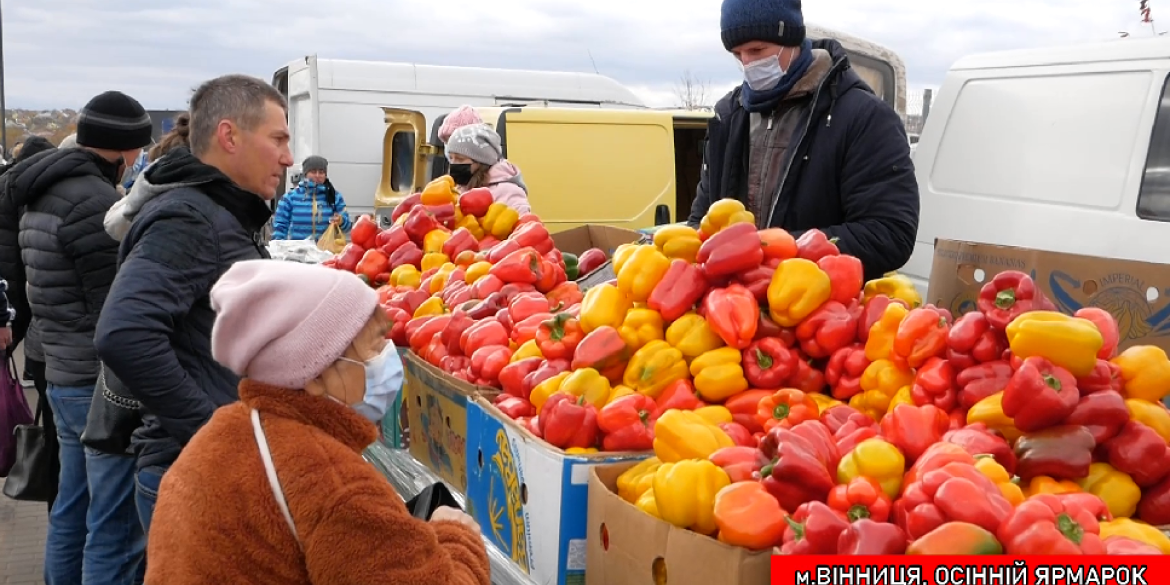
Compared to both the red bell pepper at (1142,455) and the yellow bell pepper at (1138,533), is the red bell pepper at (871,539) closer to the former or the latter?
the yellow bell pepper at (1138,533)

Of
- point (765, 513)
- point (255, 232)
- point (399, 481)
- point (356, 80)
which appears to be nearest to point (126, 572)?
point (399, 481)

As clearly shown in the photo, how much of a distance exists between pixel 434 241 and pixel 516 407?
2.07m

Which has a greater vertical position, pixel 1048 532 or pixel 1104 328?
pixel 1104 328

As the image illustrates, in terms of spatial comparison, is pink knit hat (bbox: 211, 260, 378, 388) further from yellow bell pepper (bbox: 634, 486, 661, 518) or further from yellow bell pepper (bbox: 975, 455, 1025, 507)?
yellow bell pepper (bbox: 975, 455, 1025, 507)

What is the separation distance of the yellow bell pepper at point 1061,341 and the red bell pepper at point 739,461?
0.62m

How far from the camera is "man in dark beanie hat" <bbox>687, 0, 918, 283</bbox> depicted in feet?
11.1

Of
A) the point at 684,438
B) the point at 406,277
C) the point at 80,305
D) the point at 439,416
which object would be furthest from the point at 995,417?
the point at 80,305

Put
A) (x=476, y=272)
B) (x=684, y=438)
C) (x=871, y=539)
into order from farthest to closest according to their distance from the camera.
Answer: (x=476, y=272) < (x=684, y=438) < (x=871, y=539)

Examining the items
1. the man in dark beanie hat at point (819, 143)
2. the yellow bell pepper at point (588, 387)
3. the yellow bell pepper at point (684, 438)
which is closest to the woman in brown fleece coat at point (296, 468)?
the yellow bell pepper at point (684, 438)

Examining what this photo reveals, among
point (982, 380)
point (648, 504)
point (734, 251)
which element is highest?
point (734, 251)

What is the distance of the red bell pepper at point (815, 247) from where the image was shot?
9.66 ft

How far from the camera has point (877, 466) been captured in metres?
1.98

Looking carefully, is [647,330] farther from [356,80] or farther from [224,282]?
[356,80]

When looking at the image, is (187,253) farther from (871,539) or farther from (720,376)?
(871,539)
